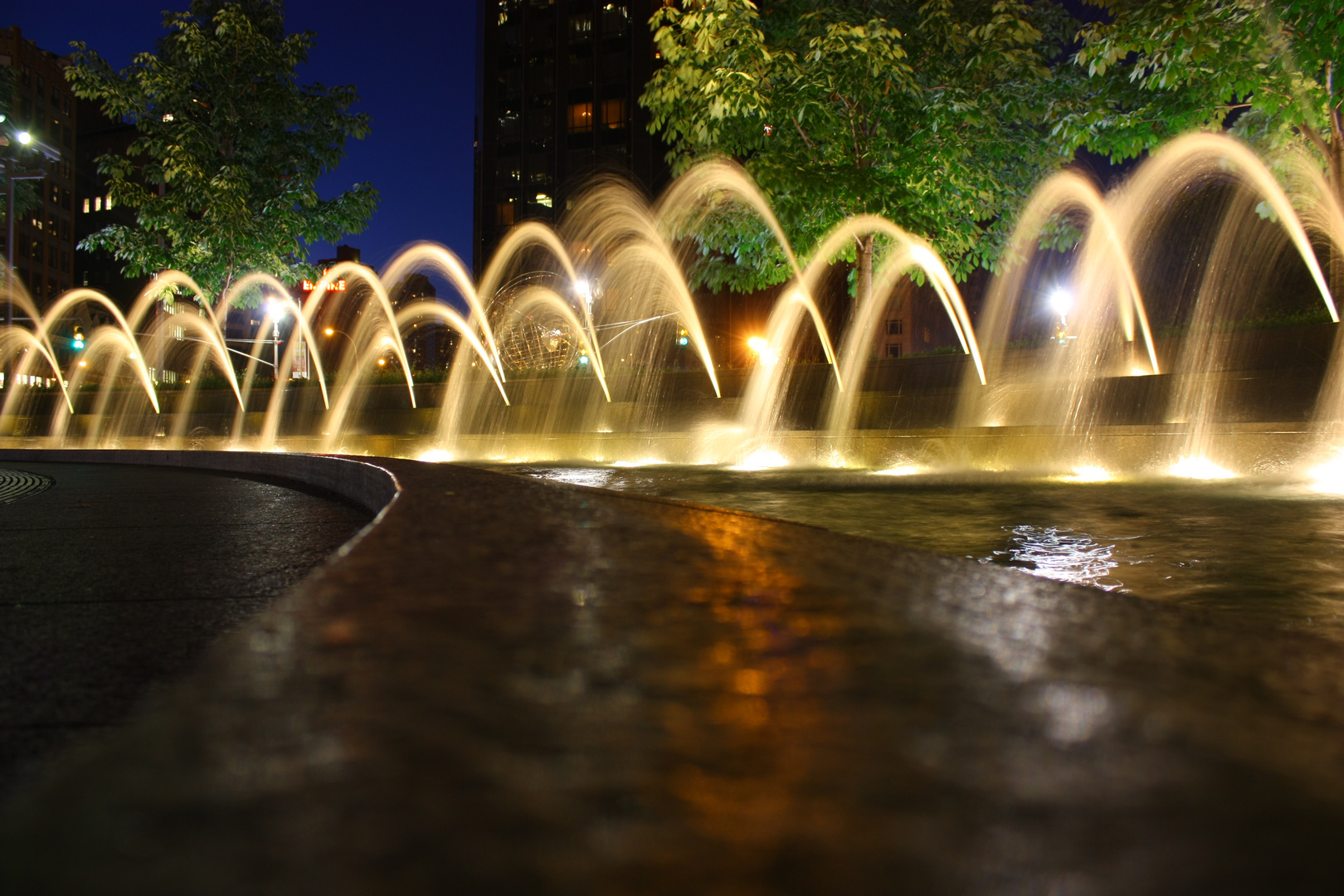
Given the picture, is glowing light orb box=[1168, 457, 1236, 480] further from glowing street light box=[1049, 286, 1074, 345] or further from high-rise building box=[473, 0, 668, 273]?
high-rise building box=[473, 0, 668, 273]

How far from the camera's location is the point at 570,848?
2.10ft

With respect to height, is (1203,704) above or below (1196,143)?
below

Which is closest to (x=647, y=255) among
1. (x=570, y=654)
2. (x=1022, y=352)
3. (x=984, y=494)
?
(x=1022, y=352)

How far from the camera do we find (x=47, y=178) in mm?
79250

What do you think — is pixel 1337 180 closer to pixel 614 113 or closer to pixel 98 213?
pixel 614 113

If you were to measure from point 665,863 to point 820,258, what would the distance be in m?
16.4

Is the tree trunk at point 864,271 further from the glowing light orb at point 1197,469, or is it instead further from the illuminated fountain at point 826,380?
the glowing light orb at point 1197,469

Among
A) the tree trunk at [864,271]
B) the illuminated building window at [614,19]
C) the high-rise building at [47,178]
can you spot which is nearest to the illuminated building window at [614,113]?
the illuminated building window at [614,19]

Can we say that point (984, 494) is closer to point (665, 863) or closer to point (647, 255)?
point (665, 863)

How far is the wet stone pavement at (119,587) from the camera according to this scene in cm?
195

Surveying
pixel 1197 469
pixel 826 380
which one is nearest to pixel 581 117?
pixel 826 380

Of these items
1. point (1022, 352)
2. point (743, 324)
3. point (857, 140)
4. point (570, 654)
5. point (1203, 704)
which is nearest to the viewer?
point (1203, 704)

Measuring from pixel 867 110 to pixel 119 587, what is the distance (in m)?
15.2

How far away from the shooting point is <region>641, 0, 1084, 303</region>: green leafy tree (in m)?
14.1
